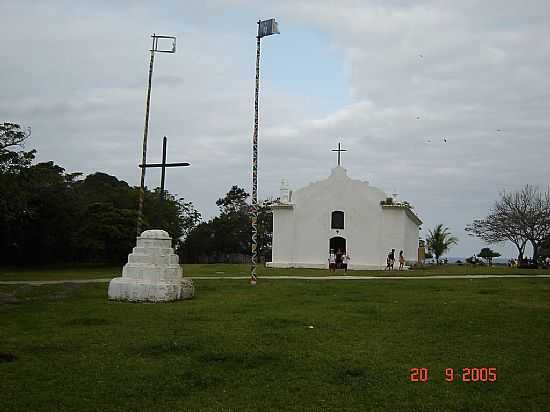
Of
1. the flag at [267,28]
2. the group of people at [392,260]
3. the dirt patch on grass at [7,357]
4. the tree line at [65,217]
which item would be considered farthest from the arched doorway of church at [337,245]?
the dirt patch on grass at [7,357]

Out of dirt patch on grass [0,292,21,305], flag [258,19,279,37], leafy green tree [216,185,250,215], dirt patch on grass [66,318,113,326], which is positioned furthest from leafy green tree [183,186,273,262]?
dirt patch on grass [66,318,113,326]

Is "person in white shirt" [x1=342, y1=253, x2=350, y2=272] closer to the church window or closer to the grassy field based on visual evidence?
the church window

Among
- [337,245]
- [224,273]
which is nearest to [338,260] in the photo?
[337,245]

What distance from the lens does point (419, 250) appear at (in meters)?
49.8

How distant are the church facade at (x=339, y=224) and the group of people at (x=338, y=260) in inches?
20.4

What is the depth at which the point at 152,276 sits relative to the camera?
52.5 ft

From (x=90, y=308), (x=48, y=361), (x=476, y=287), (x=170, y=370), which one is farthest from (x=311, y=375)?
(x=476, y=287)

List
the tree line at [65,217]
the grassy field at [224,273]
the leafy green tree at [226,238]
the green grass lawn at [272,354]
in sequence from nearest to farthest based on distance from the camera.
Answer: the green grass lawn at [272,354], the grassy field at [224,273], the tree line at [65,217], the leafy green tree at [226,238]

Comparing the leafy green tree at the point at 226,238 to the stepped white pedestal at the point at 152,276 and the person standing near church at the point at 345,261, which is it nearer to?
the person standing near church at the point at 345,261

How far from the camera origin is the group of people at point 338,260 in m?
38.4

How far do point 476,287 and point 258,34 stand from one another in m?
11.0

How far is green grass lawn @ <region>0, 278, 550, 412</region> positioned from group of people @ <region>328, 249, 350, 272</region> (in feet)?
74.1

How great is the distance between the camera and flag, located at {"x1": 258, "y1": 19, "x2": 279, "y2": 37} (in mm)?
22172

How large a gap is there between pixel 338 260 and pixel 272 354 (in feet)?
103
